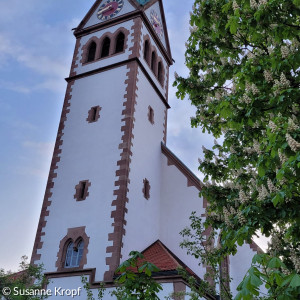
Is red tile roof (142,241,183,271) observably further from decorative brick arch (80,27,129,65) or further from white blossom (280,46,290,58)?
decorative brick arch (80,27,129,65)

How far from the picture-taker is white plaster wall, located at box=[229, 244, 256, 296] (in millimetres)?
17469

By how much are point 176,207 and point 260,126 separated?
1024cm

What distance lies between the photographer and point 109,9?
2269 centimetres

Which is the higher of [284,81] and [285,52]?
[285,52]

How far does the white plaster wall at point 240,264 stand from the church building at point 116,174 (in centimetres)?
4

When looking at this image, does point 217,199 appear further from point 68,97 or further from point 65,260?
point 68,97

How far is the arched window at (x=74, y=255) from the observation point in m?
14.4

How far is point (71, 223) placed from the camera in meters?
15.2

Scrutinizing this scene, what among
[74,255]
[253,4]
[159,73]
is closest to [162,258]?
[74,255]

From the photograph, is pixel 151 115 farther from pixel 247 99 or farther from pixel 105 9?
pixel 247 99

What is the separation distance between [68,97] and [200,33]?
1163cm

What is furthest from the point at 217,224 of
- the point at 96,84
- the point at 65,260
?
the point at 96,84

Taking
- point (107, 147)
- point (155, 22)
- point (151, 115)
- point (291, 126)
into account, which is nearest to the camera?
point (291, 126)

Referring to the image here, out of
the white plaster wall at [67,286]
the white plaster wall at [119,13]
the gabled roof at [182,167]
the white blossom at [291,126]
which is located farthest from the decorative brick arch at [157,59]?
the white blossom at [291,126]
